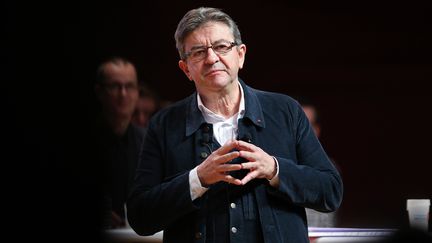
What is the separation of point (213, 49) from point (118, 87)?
6.36 feet

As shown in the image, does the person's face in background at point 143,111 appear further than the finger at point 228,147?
Yes

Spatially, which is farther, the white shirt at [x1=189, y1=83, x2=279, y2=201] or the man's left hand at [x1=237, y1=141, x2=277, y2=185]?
the white shirt at [x1=189, y1=83, x2=279, y2=201]

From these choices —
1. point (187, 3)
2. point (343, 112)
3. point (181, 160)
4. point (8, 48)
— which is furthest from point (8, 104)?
point (343, 112)

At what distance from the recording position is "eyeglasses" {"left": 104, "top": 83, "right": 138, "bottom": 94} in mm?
3614

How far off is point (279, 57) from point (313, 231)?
2112 mm

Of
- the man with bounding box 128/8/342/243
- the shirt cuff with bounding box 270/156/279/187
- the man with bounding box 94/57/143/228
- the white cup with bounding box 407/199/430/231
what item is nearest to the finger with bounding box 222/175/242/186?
the man with bounding box 128/8/342/243

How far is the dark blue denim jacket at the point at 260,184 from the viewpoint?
177 centimetres

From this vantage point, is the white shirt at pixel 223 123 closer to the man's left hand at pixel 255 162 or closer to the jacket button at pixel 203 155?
the jacket button at pixel 203 155

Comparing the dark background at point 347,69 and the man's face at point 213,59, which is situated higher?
the dark background at point 347,69

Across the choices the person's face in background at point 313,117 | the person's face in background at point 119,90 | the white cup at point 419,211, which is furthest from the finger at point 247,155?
the person's face in background at point 313,117

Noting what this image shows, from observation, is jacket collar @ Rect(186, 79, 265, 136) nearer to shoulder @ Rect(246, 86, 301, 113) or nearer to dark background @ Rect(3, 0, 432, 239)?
shoulder @ Rect(246, 86, 301, 113)

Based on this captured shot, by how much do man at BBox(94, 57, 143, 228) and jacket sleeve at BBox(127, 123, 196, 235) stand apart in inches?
63.0

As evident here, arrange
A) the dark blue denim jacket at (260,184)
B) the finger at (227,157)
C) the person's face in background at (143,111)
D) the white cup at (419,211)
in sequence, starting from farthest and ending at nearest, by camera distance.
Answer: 1. the person's face in background at (143,111)
2. the white cup at (419,211)
3. the dark blue denim jacket at (260,184)
4. the finger at (227,157)

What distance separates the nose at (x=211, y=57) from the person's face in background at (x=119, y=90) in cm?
181
